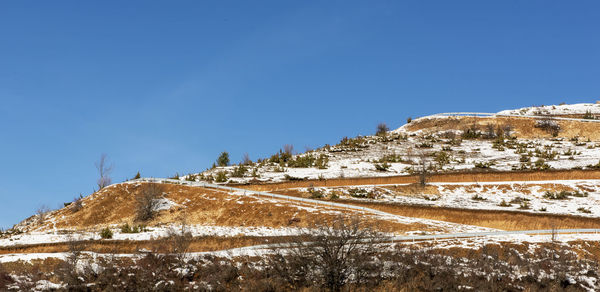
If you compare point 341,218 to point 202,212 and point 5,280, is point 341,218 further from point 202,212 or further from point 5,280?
point 202,212

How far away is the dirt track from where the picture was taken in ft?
133

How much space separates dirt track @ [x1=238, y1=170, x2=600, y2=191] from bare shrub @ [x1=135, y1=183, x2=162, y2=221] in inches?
332

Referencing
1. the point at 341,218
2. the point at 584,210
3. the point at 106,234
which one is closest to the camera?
the point at 341,218

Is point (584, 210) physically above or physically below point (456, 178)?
below

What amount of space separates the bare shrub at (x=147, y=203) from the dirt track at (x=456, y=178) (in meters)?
8.43

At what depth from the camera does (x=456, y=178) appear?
1657 inches

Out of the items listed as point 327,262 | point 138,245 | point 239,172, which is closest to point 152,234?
point 138,245

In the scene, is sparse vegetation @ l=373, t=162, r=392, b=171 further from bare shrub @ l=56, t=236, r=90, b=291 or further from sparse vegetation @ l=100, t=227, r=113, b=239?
bare shrub @ l=56, t=236, r=90, b=291

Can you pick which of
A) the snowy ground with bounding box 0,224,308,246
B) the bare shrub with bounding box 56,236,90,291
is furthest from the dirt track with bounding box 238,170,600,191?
the bare shrub with bounding box 56,236,90,291

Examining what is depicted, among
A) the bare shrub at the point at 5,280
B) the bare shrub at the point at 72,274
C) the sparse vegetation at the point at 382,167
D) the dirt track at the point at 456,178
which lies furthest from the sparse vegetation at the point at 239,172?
the bare shrub at the point at 5,280

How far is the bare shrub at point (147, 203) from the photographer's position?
33.9 metres

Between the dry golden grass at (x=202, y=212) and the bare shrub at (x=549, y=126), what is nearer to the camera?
the dry golden grass at (x=202, y=212)

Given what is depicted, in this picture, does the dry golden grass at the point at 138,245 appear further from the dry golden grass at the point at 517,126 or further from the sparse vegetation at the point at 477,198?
the dry golden grass at the point at 517,126

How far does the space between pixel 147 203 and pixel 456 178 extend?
1119 inches
